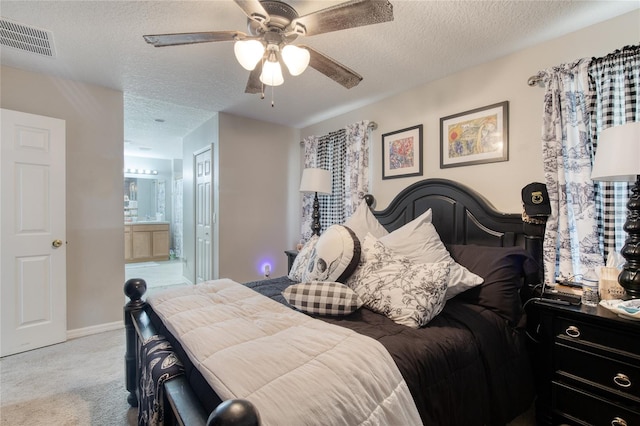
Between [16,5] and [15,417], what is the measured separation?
2548 millimetres

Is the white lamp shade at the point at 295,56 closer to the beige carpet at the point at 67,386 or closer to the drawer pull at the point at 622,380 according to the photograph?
the drawer pull at the point at 622,380

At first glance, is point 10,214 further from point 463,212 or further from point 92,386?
point 463,212

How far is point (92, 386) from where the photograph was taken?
85.6 inches

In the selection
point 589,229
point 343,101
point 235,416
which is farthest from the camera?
point 343,101

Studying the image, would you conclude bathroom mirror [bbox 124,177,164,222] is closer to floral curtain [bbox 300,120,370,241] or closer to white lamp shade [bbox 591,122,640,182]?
floral curtain [bbox 300,120,370,241]

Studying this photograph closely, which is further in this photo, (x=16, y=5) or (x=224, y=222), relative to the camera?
(x=224, y=222)

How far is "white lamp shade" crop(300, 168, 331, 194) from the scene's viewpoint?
11.0ft

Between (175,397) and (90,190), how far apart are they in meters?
2.95

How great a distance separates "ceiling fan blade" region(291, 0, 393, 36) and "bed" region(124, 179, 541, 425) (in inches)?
51.7

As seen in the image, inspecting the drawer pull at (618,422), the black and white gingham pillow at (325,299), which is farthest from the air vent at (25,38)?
the drawer pull at (618,422)

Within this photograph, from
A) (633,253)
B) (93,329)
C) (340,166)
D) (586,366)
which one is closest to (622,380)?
(586,366)

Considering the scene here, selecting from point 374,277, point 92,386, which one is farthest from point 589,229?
point 92,386

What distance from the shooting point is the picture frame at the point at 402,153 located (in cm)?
297

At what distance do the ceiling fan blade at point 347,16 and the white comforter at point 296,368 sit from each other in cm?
147
